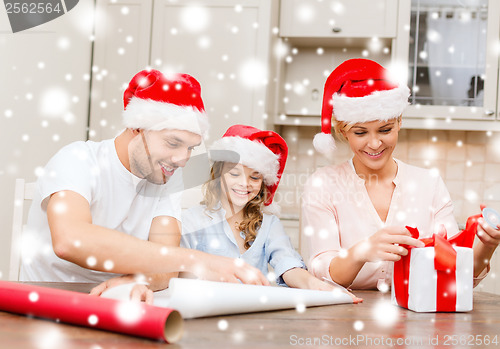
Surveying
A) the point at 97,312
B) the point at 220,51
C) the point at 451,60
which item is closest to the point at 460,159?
the point at 451,60

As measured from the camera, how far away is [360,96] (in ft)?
4.04

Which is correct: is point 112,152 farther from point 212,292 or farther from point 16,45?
point 16,45

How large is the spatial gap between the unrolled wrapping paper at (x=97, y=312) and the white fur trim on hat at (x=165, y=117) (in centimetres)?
57

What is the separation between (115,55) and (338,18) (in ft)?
3.33

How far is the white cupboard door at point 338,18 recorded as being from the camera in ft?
7.68

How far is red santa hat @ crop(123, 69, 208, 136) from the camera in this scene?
1.14 metres

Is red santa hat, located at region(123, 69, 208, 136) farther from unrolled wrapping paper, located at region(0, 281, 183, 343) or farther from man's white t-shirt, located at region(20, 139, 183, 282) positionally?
unrolled wrapping paper, located at region(0, 281, 183, 343)

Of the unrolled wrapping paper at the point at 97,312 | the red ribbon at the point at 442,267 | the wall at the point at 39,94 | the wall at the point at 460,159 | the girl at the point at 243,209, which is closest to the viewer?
the unrolled wrapping paper at the point at 97,312

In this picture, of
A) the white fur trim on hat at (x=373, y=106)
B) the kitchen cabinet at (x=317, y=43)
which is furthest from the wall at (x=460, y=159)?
the white fur trim on hat at (x=373, y=106)

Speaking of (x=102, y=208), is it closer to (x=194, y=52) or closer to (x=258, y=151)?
(x=258, y=151)

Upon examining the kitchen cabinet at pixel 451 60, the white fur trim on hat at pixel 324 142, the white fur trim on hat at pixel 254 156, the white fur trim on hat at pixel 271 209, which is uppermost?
the kitchen cabinet at pixel 451 60

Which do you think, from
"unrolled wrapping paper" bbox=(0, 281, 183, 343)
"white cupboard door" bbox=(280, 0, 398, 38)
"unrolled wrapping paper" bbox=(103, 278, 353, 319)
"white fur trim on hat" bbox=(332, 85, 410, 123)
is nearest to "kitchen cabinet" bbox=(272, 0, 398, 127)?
"white cupboard door" bbox=(280, 0, 398, 38)

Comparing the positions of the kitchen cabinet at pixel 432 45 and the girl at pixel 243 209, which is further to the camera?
the kitchen cabinet at pixel 432 45

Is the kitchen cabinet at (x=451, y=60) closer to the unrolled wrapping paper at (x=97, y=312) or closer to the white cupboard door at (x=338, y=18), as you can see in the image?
the white cupboard door at (x=338, y=18)
